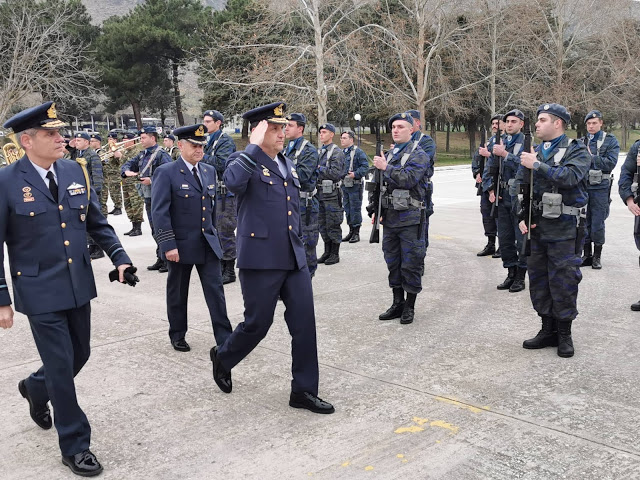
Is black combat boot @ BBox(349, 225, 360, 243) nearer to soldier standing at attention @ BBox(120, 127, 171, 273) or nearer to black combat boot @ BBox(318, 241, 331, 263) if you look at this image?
black combat boot @ BBox(318, 241, 331, 263)

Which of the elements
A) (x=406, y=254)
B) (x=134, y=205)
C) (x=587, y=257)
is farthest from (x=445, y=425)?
(x=134, y=205)

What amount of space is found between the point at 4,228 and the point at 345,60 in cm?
2594

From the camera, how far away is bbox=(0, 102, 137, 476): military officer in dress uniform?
3.70 meters

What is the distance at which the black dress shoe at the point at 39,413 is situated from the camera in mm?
4238

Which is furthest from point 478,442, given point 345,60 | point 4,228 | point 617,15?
point 617,15

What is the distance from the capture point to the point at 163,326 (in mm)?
6715

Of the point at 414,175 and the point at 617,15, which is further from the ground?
the point at 617,15

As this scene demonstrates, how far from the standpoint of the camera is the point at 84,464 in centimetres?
372

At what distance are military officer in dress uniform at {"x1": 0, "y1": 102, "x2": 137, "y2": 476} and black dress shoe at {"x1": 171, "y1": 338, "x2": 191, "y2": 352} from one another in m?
2.08

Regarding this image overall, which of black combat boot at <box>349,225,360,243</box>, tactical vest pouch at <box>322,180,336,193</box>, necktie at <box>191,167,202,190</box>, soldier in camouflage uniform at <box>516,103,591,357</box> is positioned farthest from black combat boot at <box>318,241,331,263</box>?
soldier in camouflage uniform at <box>516,103,591,357</box>

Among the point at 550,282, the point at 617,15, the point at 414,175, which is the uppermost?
the point at 617,15

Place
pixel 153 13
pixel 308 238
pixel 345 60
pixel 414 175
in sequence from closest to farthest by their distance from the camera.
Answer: pixel 414 175, pixel 308 238, pixel 345 60, pixel 153 13

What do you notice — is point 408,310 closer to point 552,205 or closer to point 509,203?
point 552,205

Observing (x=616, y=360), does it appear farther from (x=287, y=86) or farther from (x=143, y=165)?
(x=287, y=86)
